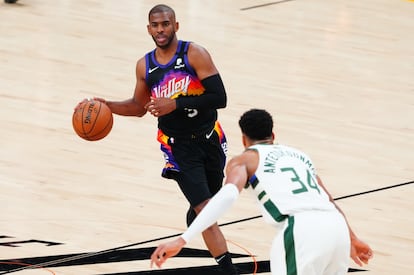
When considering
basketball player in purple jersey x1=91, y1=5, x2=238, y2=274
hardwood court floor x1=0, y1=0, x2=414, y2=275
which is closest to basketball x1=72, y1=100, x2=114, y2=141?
basketball player in purple jersey x1=91, y1=5, x2=238, y2=274

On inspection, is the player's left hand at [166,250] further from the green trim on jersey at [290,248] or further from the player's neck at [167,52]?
the player's neck at [167,52]

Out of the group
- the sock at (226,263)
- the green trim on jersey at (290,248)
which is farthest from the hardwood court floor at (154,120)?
the green trim on jersey at (290,248)

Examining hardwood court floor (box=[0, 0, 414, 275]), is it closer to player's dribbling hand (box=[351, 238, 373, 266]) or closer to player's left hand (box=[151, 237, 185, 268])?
player's dribbling hand (box=[351, 238, 373, 266])

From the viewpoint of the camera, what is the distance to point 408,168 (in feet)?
34.9

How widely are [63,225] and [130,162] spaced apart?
5.87 feet

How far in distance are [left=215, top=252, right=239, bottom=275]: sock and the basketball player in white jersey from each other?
1575 mm

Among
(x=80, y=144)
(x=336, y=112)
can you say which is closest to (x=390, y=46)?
(x=336, y=112)

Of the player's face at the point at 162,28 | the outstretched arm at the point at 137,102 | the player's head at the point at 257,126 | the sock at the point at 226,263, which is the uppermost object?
the player's face at the point at 162,28

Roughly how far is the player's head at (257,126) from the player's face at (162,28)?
151 cm

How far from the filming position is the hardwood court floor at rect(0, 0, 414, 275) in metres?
8.60

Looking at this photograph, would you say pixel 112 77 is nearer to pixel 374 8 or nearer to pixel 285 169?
pixel 374 8

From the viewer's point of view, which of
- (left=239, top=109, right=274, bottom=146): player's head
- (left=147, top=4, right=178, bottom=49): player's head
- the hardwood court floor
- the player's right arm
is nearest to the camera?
(left=239, top=109, right=274, bottom=146): player's head

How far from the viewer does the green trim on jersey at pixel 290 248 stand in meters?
5.78

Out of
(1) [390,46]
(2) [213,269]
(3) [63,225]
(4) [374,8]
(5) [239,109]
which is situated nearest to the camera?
(2) [213,269]
